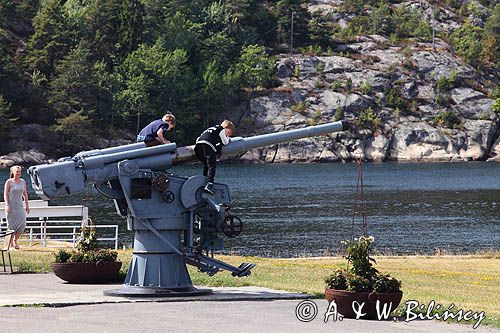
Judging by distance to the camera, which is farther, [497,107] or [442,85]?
[442,85]

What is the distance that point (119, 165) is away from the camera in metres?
20.3

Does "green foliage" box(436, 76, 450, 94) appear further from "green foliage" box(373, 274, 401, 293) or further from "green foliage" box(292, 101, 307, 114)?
"green foliage" box(373, 274, 401, 293)

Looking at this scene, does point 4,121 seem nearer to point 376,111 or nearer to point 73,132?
point 73,132

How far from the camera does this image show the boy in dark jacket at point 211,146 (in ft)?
68.3

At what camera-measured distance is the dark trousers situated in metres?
21.0

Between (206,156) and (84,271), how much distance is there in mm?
3890

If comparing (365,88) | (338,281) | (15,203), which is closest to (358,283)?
(338,281)

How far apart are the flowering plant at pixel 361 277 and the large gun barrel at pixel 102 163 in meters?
4.21

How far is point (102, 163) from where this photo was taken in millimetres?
20359

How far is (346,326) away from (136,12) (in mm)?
161796

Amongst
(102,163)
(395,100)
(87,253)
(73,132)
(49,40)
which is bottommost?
(87,253)

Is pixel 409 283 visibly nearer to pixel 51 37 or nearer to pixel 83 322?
pixel 83 322

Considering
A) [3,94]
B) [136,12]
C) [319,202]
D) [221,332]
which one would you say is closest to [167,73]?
[136,12]

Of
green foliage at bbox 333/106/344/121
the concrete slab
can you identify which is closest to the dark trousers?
the concrete slab
